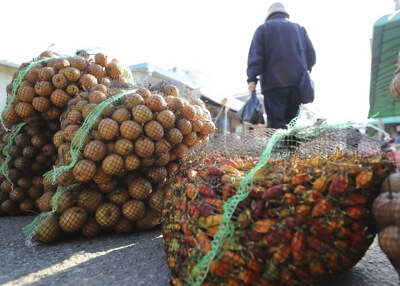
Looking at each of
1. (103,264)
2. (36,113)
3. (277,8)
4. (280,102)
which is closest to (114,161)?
(103,264)

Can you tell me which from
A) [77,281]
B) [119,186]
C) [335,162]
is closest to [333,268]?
[335,162]

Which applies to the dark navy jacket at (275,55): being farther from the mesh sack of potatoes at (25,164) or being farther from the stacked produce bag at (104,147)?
the mesh sack of potatoes at (25,164)

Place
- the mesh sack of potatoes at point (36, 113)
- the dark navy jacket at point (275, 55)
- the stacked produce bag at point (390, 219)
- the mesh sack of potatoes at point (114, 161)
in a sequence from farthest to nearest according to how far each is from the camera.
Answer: the dark navy jacket at point (275, 55) → the mesh sack of potatoes at point (36, 113) → the mesh sack of potatoes at point (114, 161) → the stacked produce bag at point (390, 219)

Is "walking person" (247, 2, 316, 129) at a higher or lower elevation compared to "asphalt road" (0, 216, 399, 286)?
higher

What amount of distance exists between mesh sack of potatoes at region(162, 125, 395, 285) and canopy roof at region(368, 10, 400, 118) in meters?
1.27

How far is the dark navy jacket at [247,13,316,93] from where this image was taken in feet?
12.7

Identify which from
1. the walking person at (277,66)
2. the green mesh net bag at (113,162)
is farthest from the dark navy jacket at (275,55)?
the green mesh net bag at (113,162)

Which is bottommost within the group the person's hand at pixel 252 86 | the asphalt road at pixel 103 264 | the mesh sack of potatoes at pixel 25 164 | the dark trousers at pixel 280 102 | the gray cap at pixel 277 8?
the asphalt road at pixel 103 264

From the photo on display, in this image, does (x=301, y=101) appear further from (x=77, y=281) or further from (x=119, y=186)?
(x=77, y=281)

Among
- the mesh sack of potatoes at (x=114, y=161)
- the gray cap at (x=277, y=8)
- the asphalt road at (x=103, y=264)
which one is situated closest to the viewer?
the asphalt road at (x=103, y=264)

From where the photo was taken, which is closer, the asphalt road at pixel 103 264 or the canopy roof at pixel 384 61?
the asphalt road at pixel 103 264

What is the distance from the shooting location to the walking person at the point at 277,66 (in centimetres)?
387

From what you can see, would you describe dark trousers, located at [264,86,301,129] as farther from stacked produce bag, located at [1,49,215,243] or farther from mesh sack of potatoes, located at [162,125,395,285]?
mesh sack of potatoes, located at [162,125,395,285]

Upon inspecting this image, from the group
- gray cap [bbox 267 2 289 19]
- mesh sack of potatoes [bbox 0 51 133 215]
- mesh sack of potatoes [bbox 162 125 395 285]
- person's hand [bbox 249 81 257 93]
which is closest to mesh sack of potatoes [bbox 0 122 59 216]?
mesh sack of potatoes [bbox 0 51 133 215]
